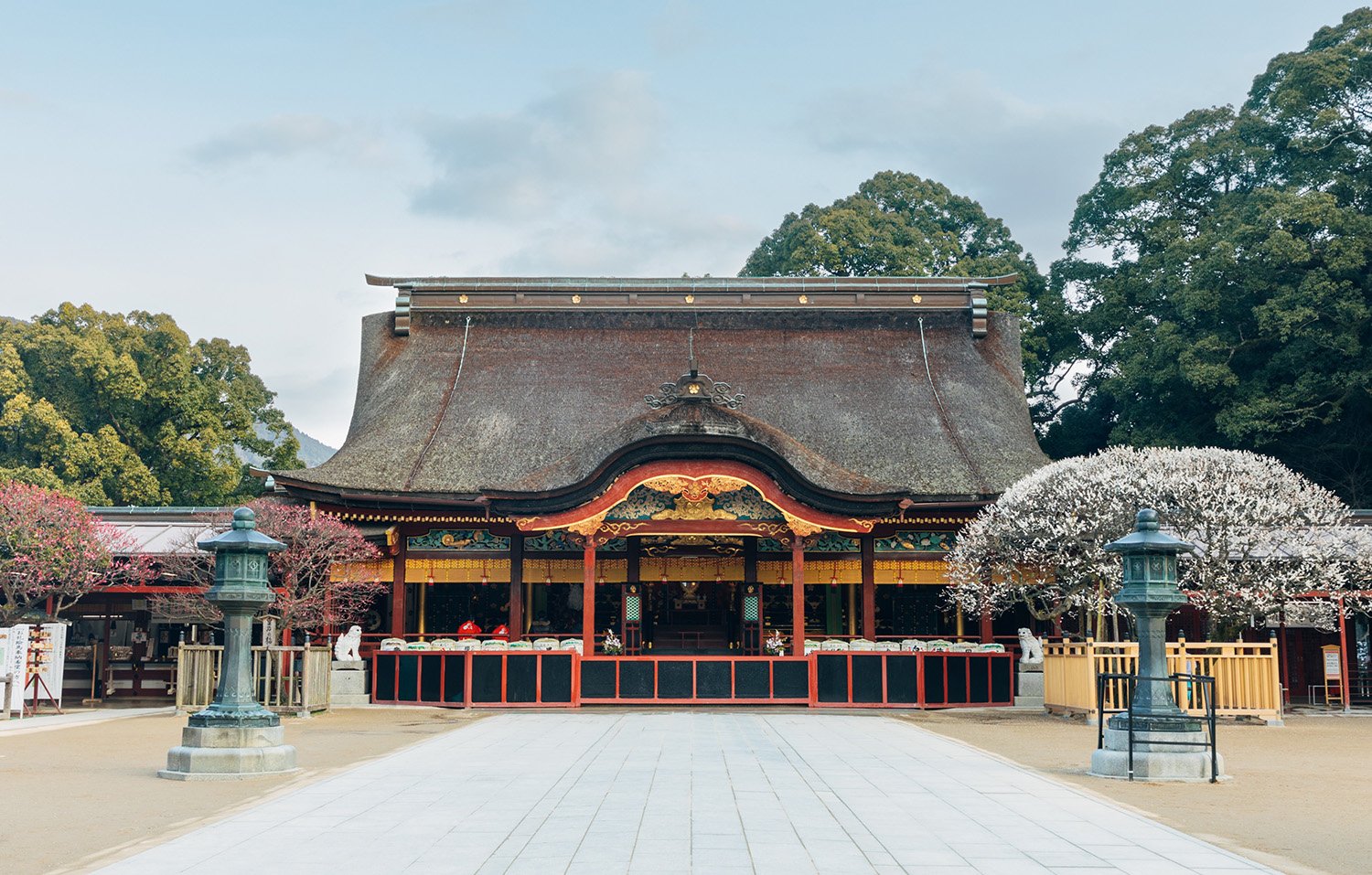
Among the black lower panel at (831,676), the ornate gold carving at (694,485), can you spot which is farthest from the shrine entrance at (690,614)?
the ornate gold carving at (694,485)

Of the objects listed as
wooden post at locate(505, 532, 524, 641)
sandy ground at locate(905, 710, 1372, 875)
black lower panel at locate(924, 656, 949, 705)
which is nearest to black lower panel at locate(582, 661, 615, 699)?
wooden post at locate(505, 532, 524, 641)

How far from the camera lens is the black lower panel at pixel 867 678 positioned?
2275 centimetres

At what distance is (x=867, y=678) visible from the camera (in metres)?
22.8

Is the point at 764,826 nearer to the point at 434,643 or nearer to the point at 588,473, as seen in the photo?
the point at 588,473

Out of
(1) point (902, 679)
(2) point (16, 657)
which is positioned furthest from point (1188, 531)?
(2) point (16, 657)

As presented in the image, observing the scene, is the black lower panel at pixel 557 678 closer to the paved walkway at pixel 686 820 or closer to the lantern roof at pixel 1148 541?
the paved walkway at pixel 686 820

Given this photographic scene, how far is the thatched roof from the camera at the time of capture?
74.6 feet

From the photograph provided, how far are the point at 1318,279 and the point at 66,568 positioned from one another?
83.1 feet

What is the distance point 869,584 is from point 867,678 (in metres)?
2.40

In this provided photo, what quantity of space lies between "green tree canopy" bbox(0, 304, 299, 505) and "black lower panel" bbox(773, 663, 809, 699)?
837 inches

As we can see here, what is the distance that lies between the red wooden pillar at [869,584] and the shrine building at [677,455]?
0.05 metres

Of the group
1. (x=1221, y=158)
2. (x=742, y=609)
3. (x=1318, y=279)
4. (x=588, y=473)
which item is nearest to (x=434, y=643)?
(x=588, y=473)

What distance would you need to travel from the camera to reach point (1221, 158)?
3253 cm

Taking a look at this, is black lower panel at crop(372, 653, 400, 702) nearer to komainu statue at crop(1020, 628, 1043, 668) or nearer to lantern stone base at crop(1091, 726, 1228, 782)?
komainu statue at crop(1020, 628, 1043, 668)
